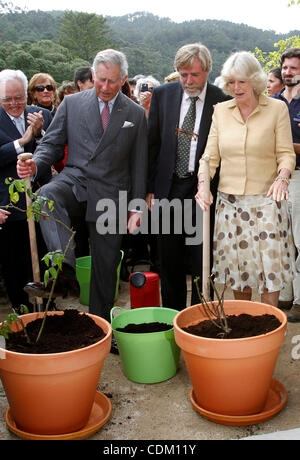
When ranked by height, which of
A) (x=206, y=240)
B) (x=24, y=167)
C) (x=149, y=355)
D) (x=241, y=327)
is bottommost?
(x=149, y=355)

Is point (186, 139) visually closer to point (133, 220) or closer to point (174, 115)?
point (174, 115)

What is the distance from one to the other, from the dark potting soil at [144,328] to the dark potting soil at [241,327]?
531mm

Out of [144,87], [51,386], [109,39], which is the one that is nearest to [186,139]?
[51,386]

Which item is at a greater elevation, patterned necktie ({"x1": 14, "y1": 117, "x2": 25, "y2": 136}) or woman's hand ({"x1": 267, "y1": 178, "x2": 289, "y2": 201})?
patterned necktie ({"x1": 14, "y1": 117, "x2": 25, "y2": 136})

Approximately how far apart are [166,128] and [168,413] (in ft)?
6.08

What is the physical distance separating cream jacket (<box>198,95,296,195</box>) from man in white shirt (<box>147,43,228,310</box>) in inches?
11.8

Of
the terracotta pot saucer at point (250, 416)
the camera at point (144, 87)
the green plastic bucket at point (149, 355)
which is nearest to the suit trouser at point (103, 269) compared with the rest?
the green plastic bucket at point (149, 355)

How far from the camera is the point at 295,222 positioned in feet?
13.2

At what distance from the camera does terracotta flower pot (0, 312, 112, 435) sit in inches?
86.6

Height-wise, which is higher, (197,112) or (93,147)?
(197,112)

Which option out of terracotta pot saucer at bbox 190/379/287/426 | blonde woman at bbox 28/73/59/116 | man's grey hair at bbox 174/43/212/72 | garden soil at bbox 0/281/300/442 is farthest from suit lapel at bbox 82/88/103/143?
blonde woman at bbox 28/73/59/116

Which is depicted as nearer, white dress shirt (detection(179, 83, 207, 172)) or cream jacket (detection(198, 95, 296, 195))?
cream jacket (detection(198, 95, 296, 195))

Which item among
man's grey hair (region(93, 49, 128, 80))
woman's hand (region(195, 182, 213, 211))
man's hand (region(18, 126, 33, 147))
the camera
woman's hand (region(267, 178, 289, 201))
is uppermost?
man's grey hair (region(93, 49, 128, 80))

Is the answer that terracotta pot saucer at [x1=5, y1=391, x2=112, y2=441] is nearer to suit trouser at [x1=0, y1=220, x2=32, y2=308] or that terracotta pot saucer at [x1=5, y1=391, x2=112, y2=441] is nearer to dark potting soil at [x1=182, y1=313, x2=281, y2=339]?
dark potting soil at [x1=182, y1=313, x2=281, y2=339]
